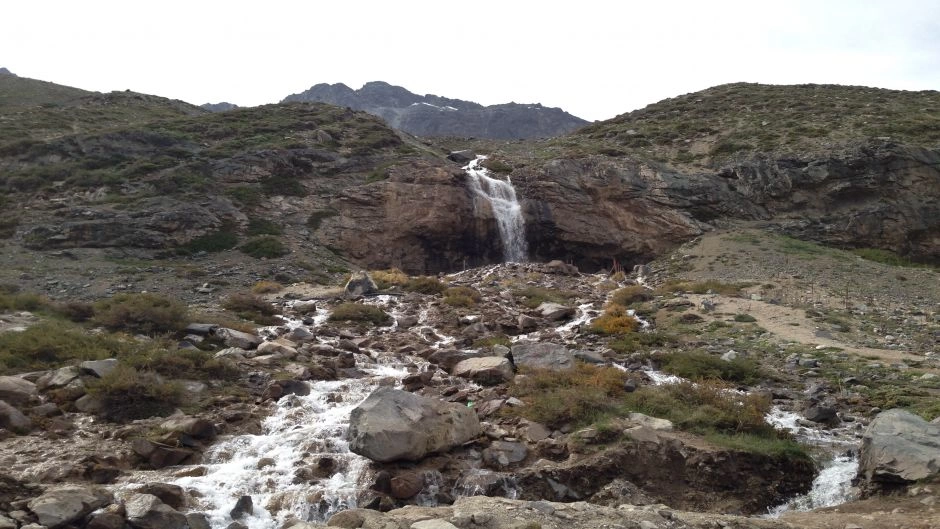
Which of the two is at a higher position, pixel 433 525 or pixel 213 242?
pixel 213 242

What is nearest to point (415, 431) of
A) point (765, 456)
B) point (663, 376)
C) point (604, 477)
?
point (604, 477)

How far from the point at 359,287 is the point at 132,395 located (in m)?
12.7

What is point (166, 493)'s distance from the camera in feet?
26.8

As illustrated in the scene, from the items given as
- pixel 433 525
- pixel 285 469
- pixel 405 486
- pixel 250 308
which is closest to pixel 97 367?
pixel 285 469

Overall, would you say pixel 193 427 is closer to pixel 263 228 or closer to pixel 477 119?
pixel 263 228

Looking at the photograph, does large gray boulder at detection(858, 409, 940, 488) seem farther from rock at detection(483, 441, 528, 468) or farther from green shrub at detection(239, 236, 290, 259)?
green shrub at detection(239, 236, 290, 259)

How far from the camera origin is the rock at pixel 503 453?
31.6ft

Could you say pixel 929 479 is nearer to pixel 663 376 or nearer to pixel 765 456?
pixel 765 456

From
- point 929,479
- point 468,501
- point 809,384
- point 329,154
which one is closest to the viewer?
point 468,501

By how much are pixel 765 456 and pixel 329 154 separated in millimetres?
33408

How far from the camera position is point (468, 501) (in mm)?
7773

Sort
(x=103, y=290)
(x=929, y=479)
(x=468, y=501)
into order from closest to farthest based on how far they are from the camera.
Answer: (x=468, y=501) < (x=929, y=479) < (x=103, y=290)

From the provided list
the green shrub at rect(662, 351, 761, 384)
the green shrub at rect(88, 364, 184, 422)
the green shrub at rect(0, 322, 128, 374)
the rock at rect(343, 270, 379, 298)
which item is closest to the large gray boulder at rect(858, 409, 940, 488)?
the green shrub at rect(662, 351, 761, 384)

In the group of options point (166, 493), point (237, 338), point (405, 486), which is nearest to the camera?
point (166, 493)
